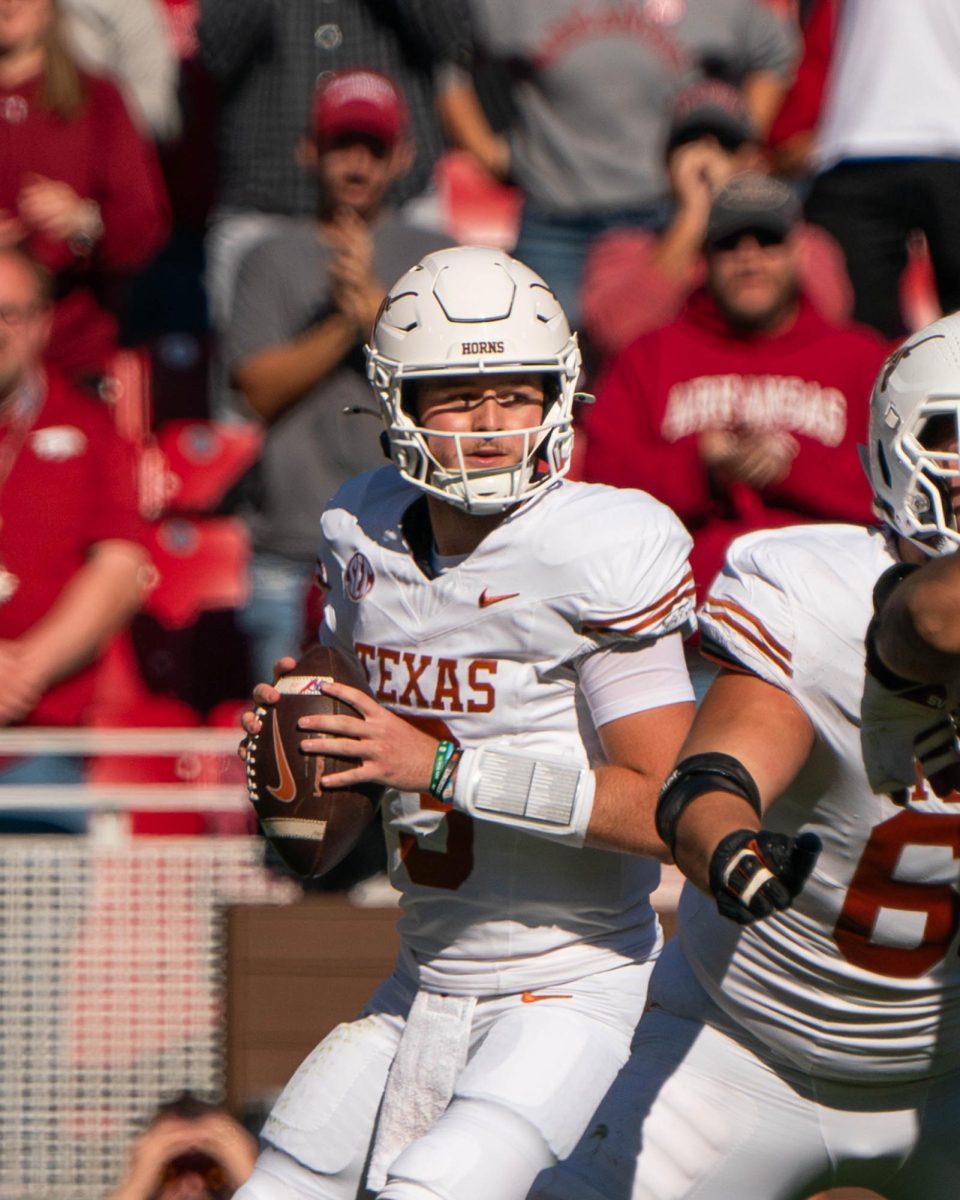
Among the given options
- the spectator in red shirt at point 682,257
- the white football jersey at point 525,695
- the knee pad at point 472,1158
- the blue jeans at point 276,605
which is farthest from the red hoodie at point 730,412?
the knee pad at point 472,1158

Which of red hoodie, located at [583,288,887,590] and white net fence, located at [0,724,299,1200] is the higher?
red hoodie, located at [583,288,887,590]

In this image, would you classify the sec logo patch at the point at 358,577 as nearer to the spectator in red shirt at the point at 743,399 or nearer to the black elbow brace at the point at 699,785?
the black elbow brace at the point at 699,785

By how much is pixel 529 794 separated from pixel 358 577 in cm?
61

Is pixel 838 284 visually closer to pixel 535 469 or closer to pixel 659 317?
pixel 659 317

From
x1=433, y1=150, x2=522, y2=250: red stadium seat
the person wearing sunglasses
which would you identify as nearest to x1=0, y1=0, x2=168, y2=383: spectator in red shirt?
x1=433, y1=150, x2=522, y2=250: red stadium seat

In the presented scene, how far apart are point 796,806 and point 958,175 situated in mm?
3113

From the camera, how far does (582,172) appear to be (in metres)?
5.97

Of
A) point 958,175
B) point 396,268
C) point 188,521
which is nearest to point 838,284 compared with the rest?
point 958,175

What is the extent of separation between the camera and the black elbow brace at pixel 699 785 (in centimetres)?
261

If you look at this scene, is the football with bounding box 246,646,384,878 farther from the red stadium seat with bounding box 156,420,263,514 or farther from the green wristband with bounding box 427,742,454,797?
the red stadium seat with bounding box 156,420,263,514

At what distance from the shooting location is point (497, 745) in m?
3.34

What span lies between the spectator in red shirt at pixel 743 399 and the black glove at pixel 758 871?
2.47 metres

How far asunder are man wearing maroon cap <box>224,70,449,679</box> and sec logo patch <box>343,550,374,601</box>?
182 cm

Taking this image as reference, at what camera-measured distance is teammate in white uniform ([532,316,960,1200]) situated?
289 cm
